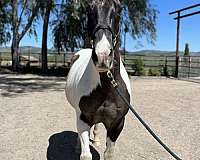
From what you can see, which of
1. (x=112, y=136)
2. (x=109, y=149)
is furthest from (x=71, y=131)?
(x=112, y=136)

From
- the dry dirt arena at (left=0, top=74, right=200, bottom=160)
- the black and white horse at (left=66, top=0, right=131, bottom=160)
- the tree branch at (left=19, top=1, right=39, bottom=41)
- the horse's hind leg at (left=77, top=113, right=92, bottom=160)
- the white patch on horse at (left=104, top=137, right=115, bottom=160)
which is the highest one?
the tree branch at (left=19, top=1, right=39, bottom=41)

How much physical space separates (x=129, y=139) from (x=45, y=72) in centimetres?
1953

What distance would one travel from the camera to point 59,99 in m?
10.8

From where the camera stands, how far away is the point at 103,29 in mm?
2947

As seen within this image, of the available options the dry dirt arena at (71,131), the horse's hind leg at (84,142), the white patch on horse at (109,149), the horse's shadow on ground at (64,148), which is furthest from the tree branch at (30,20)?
the horse's hind leg at (84,142)

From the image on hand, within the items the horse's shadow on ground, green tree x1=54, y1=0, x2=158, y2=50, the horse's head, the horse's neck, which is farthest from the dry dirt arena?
green tree x1=54, y1=0, x2=158, y2=50

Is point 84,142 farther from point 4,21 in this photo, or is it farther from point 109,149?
point 4,21

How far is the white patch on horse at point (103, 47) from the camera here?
2.79 m

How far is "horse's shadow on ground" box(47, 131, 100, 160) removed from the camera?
4984 millimetres

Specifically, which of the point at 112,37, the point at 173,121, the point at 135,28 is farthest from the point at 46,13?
the point at 112,37

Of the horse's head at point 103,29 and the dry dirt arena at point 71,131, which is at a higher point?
the horse's head at point 103,29

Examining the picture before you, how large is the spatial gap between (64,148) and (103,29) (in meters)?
2.89

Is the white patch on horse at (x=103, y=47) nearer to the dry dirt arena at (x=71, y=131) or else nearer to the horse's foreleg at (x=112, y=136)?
the horse's foreleg at (x=112, y=136)

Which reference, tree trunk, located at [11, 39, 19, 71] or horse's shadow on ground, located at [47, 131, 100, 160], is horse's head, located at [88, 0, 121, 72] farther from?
tree trunk, located at [11, 39, 19, 71]
